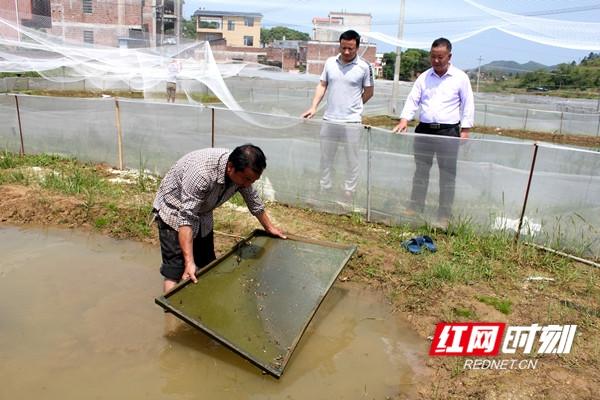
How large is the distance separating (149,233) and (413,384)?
3.14 meters

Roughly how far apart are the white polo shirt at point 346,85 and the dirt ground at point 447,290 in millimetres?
1136

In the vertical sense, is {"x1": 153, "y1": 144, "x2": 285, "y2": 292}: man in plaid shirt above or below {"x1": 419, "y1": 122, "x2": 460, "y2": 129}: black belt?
below

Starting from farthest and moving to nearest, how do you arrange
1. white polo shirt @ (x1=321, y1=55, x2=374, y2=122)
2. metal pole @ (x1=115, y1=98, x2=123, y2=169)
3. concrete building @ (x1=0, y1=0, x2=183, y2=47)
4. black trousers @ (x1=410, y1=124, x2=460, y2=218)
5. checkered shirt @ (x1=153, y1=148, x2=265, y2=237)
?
1. concrete building @ (x1=0, y1=0, x2=183, y2=47)
2. metal pole @ (x1=115, y1=98, x2=123, y2=169)
3. white polo shirt @ (x1=321, y1=55, x2=374, y2=122)
4. black trousers @ (x1=410, y1=124, x2=460, y2=218)
5. checkered shirt @ (x1=153, y1=148, x2=265, y2=237)

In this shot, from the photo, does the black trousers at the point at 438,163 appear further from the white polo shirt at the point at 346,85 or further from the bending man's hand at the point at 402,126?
the white polo shirt at the point at 346,85

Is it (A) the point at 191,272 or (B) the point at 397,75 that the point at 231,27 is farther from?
(A) the point at 191,272

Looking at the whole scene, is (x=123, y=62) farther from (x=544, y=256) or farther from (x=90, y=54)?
(x=544, y=256)

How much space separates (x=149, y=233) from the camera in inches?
193

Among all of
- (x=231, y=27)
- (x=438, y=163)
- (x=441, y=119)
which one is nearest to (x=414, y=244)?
(x=438, y=163)

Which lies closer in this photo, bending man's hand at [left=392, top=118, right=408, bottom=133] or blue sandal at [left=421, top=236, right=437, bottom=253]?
blue sandal at [left=421, top=236, right=437, bottom=253]

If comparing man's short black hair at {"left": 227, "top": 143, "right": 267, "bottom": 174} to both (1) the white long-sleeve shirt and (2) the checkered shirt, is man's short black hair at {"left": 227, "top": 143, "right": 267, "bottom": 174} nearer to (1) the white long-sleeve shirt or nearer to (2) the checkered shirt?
(2) the checkered shirt

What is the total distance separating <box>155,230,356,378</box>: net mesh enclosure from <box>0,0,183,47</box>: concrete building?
13980mm

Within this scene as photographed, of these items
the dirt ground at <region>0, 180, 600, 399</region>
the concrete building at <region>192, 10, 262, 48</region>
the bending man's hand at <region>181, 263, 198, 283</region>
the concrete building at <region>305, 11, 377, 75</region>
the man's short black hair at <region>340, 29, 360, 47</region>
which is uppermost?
the concrete building at <region>192, 10, 262, 48</region>

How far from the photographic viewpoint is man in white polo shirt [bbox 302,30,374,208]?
195 inches

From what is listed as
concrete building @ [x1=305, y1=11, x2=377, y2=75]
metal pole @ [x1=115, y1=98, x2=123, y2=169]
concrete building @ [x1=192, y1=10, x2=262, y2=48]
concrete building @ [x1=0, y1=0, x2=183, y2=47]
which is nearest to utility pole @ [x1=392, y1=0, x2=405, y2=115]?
concrete building @ [x1=305, y1=11, x2=377, y2=75]
